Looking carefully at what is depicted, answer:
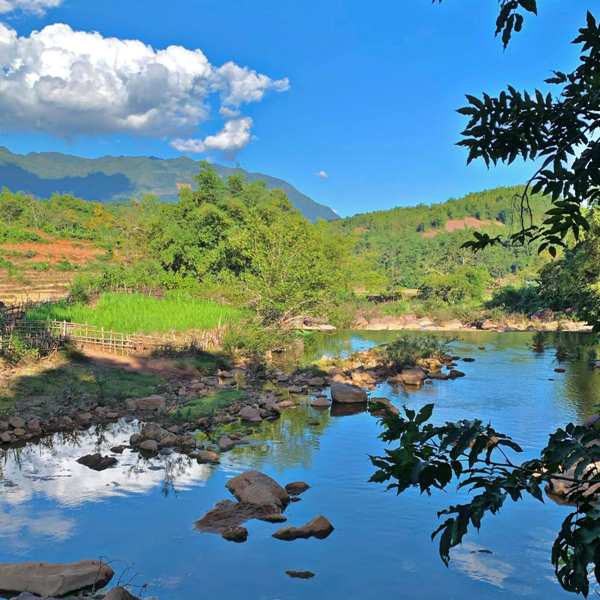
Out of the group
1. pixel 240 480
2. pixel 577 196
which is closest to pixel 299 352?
pixel 240 480

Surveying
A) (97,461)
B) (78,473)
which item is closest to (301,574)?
(78,473)

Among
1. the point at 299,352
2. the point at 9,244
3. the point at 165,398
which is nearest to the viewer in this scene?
the point at 165,398

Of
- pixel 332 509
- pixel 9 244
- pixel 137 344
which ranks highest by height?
pixel 9 244

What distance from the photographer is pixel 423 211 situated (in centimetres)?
14862

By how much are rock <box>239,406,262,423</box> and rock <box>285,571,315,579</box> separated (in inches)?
344

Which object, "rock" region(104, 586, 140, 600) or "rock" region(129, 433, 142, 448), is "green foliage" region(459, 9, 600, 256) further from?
"rock" region(129, 433, 142, 448)

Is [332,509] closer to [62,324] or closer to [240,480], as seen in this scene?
[240,480]

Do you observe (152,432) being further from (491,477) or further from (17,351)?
(491,477)

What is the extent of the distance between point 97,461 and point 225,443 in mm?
2998

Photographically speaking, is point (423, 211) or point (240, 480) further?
point (423, 211)

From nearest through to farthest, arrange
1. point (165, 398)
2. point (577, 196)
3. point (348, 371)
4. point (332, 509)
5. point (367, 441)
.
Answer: point (577, 196) → point (332, 509) → point (367, 441) → point (165, 398) → point (348, 371)

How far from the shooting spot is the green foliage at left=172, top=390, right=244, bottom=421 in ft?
55.6

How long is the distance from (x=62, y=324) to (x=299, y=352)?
1348cm

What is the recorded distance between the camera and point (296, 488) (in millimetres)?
11867
